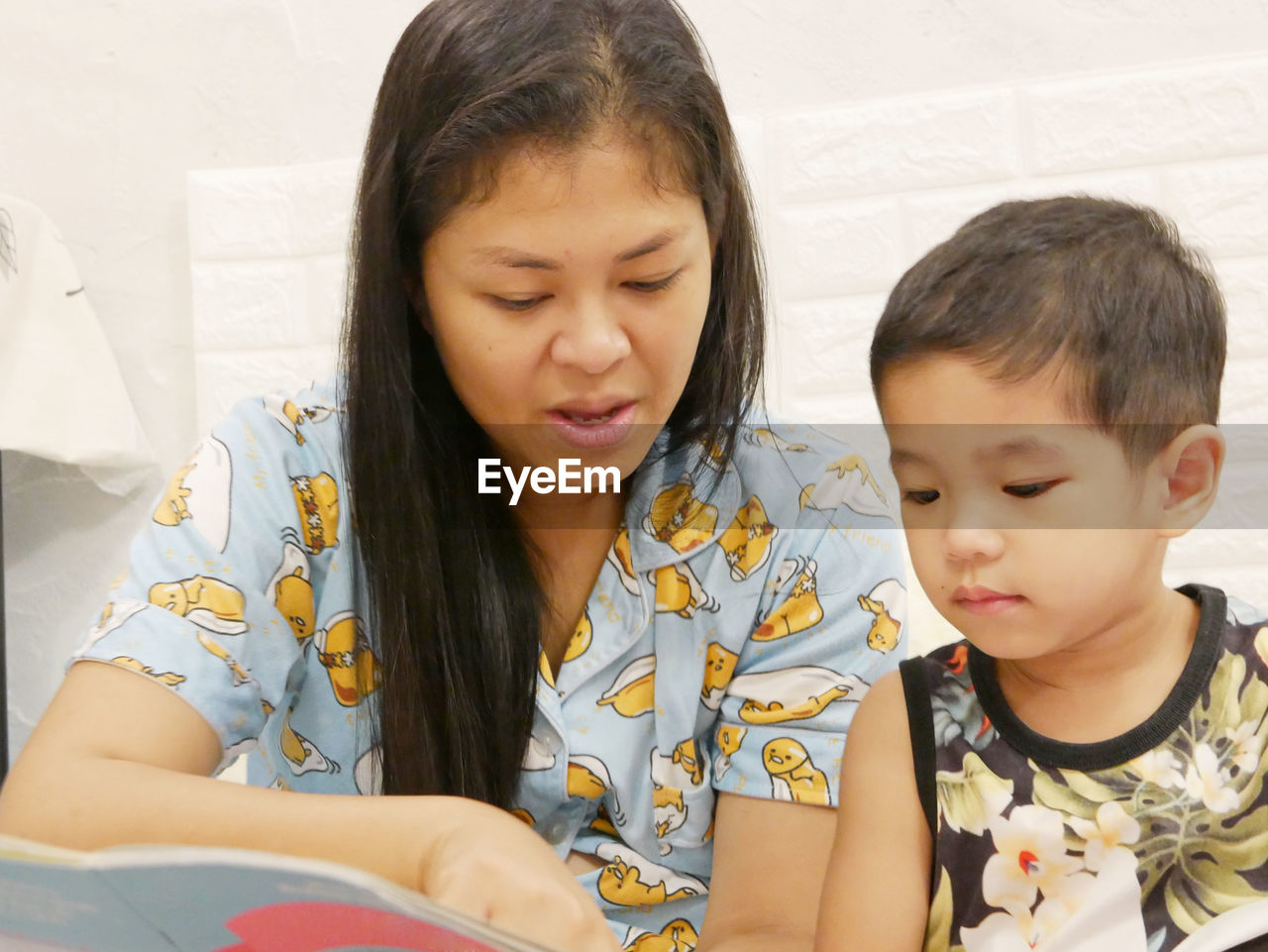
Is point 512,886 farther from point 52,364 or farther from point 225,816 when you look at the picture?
point 52,364

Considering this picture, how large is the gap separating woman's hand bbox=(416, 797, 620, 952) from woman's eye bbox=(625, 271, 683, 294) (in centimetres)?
35

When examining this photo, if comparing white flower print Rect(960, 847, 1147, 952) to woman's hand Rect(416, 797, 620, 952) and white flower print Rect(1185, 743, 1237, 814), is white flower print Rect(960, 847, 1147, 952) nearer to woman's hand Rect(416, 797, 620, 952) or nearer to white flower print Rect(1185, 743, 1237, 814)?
white flower print Rect(1185, 743, 1237, 814)

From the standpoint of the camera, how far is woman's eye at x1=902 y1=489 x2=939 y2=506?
71 cm

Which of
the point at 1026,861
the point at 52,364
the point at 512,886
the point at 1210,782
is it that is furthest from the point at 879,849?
the point at 52,364

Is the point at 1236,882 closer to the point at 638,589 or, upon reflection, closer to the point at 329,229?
the point at 638,589

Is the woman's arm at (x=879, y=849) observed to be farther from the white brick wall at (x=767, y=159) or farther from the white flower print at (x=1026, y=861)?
the white brick wall at (x=767, y=159)

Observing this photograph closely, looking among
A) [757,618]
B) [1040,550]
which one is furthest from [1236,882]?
[757,618]

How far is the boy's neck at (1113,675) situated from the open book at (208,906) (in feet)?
1.41

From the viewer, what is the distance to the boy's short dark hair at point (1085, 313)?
2.23ft

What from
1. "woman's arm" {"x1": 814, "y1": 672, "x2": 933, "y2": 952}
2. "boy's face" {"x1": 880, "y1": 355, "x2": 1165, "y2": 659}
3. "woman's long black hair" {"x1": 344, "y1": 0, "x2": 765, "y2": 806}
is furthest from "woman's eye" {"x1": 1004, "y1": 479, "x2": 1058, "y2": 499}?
"woman's long black hair" {"x1": 344, "y1": 0, "x2": 765, "y2": 806}

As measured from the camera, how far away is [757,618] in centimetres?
93

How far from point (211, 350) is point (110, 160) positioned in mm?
332

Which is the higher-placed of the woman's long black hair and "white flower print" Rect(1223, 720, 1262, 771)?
the woman's long black hair

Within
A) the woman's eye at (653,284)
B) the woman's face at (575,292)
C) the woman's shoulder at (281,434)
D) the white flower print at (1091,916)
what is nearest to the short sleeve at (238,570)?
the woman's shoulder at (281,434)
